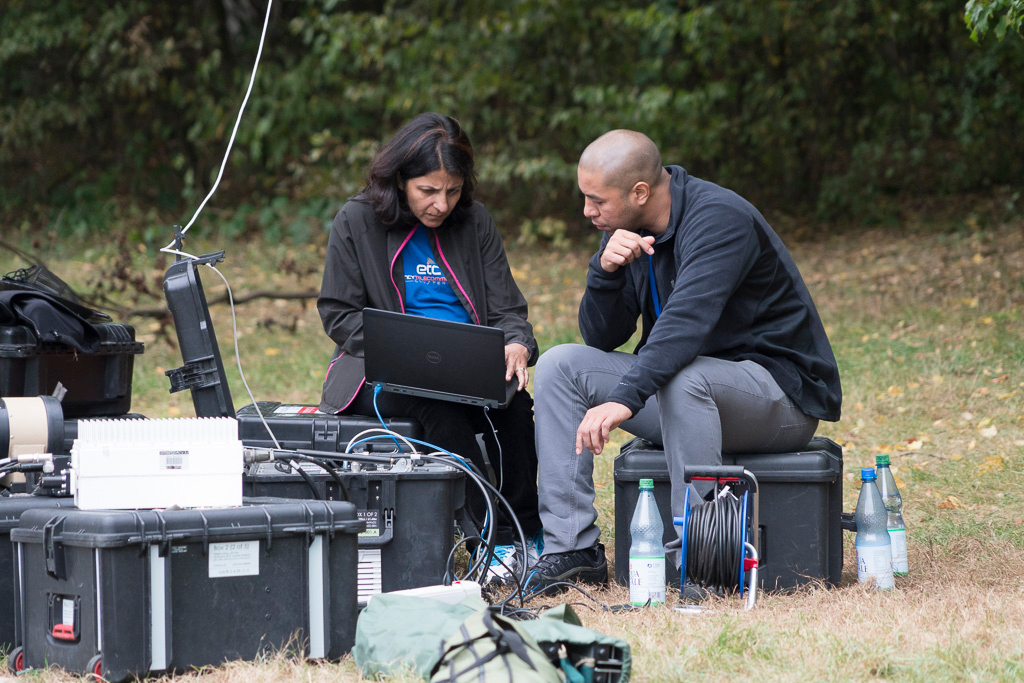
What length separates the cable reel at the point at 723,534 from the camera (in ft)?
8.90

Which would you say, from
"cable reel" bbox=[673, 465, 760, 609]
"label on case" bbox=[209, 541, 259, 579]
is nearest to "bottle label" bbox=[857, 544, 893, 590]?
"cable reel" bbox=[673, 465, 760, 609]

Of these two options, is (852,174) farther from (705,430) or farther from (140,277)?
(705,430)

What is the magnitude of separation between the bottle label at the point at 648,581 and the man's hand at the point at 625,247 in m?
0.85

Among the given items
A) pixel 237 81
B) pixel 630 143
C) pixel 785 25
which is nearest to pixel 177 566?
pixel 630 143

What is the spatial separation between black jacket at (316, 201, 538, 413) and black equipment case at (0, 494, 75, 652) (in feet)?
3.87

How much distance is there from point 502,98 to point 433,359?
809 centimetres

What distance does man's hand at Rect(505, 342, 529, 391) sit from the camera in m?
3.43

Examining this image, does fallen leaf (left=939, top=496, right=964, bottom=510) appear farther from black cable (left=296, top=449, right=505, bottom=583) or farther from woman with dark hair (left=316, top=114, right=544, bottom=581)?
Answer: black cable (left=296, top=449, right=505, bottom=583)

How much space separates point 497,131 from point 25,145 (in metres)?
5.81

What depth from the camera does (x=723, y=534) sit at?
271 centimetres

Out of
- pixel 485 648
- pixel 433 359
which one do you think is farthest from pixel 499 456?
pixel 485 648

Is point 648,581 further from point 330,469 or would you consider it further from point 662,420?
point 330,469

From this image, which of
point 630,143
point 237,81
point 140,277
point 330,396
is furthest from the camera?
point 237,81

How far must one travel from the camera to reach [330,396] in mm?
3592
